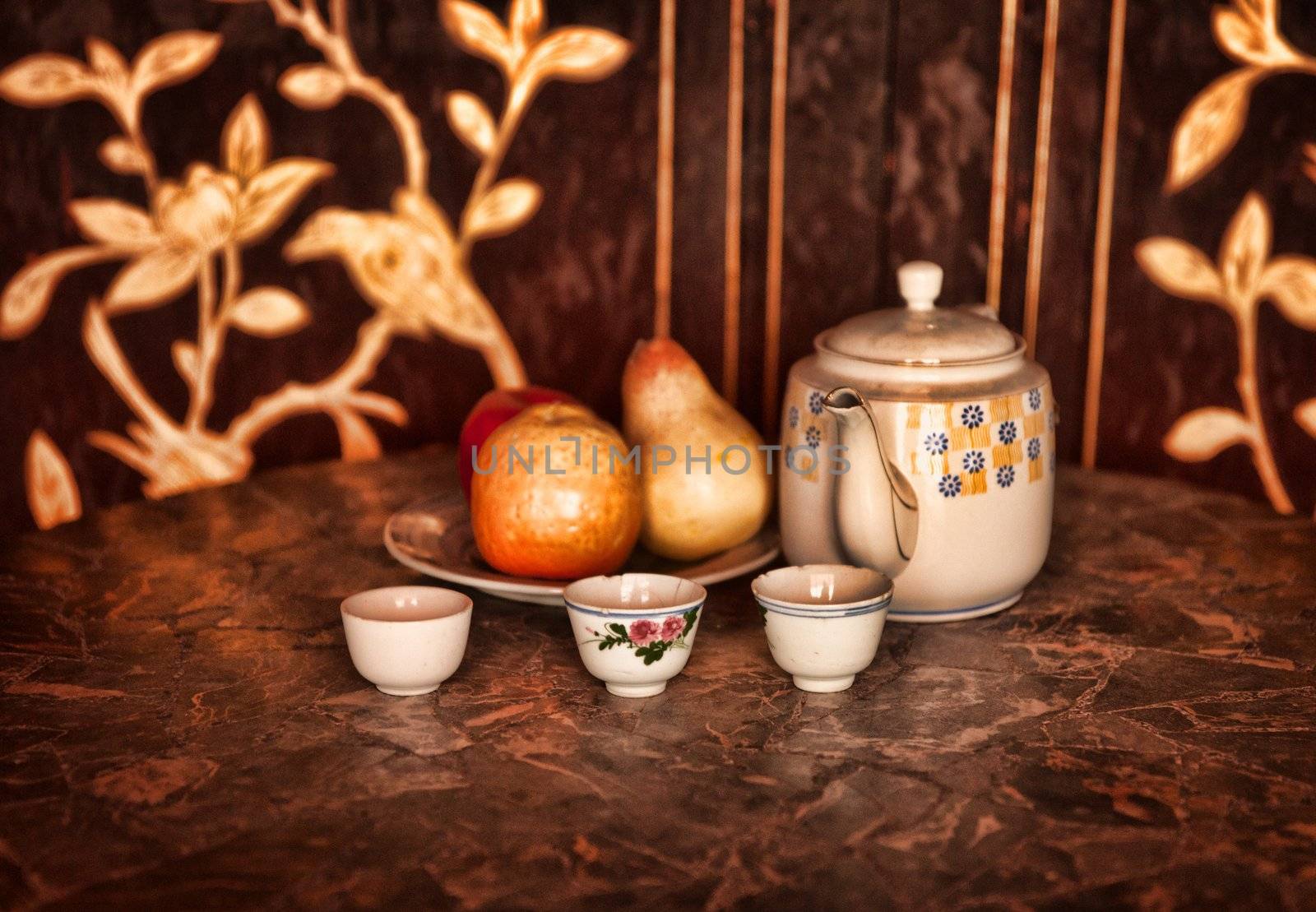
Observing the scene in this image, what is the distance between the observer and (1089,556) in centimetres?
119

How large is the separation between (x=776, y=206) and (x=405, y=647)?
2.80 feet

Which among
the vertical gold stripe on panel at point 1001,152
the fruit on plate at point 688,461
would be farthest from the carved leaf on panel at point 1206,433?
the fruit on plate at point 688,461

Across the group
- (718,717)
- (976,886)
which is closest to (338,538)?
(718,717)

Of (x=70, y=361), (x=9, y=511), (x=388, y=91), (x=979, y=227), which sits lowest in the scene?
(x=9, y=511)

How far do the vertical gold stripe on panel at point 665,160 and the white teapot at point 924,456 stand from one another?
59 cm

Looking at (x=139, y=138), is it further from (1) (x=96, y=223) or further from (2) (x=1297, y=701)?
(2) (x=1297, y=701)

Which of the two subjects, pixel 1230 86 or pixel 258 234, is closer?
pixel 1230 86

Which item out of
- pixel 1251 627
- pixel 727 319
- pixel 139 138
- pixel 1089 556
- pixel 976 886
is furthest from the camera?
pixel 727 319

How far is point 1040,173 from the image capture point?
1.50 m

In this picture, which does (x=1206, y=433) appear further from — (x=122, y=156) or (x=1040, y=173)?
(x=122, y=156)

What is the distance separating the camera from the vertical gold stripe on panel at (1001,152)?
1.47 meters

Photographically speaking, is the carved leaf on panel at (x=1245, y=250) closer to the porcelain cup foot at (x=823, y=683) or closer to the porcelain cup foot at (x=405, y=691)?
the porcelain cup foot at (x=823, y=683)

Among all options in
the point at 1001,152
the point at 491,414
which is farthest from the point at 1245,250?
the point at 491,414

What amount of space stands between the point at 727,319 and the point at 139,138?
68 centimetres
